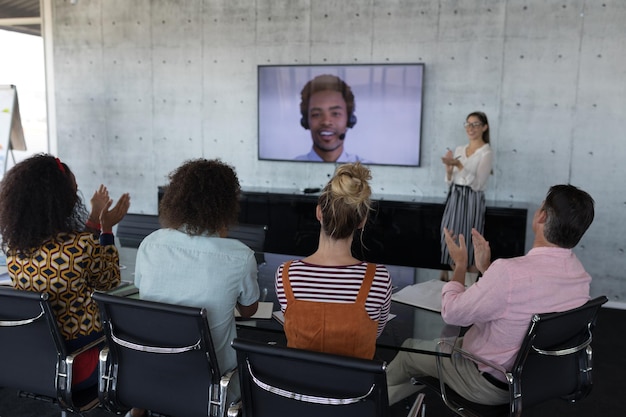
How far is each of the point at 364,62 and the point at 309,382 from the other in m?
4.38

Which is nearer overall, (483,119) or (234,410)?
(234,410)

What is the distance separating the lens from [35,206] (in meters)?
2.18

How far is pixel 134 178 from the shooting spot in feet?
21.0

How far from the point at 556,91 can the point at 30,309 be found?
15.0 feet

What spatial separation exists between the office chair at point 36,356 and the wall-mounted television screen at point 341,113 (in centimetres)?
378

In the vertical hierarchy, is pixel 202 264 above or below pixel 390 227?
above

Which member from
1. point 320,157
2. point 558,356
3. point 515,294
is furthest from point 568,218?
point 320,157

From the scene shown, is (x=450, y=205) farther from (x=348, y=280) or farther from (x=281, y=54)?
(x=348, y=280)

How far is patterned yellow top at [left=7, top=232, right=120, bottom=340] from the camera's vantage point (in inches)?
83.8

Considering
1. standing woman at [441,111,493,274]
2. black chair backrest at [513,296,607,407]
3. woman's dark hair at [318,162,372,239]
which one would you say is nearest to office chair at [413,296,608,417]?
black chair backrest at [513,296,607,407]

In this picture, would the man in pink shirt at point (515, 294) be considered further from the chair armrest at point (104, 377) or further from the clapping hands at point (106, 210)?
the clapping hands at point (106, 210)

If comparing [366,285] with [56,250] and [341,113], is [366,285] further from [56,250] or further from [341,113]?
[341,113]

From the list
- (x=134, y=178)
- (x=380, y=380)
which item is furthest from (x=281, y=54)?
(x=380, y=380)

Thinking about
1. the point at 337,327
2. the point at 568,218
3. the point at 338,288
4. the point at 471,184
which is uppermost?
the point at 568,218
